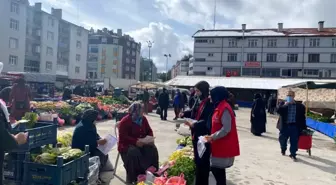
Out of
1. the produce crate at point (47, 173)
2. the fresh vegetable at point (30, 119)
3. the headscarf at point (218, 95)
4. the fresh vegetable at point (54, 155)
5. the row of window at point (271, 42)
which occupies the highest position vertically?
the row of window at point (271, 42)

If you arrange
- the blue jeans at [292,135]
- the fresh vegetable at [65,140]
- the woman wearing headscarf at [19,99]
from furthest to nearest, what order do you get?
the woman wearing headscarf at [19,99], the blue jeans at [292,135], the fresh vegetable at [65,140]

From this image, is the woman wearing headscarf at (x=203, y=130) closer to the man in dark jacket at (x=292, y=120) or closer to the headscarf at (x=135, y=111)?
the headscarf at (x=135, y=111)

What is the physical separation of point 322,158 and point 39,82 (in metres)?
24.1

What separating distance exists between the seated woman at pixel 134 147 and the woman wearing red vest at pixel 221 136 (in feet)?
5.06

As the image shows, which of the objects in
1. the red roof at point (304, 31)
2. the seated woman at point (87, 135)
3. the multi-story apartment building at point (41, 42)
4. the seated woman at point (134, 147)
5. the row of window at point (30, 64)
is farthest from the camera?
the red roof at point (304, 31)

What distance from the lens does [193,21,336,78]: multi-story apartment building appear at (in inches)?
1976

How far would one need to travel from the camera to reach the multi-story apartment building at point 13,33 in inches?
1642

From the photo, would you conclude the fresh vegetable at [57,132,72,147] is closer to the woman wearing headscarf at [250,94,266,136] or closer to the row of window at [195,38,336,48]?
the woman wearing headscarf at [250,94,266,136]

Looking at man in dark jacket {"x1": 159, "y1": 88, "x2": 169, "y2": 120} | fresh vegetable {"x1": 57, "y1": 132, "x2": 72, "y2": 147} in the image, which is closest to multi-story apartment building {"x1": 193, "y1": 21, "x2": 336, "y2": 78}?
man in dark jacket {"x1": 159, "y1": 88, "x2": 169, "y2": 120}

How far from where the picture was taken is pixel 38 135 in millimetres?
4473

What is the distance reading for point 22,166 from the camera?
4059mm

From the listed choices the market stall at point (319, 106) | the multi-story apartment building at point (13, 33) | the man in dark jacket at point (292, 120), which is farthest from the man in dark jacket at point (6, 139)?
the multi-story apartment building at point (13, 33)

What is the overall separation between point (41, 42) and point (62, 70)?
294 inches

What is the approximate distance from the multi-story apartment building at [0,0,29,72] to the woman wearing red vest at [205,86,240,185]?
44735 millimetres
